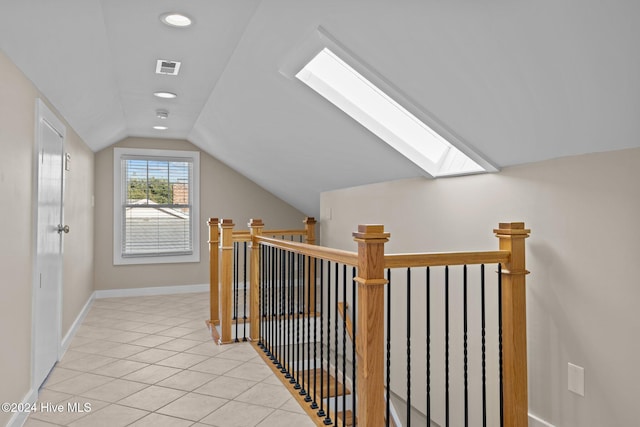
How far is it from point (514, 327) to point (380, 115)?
1.80m

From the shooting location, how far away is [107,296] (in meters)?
6.22

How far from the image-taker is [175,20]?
2.55m

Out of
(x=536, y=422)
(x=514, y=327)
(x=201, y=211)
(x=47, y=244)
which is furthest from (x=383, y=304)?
(x=201, y=211)

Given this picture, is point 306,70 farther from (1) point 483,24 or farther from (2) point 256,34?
(1) point 483,24

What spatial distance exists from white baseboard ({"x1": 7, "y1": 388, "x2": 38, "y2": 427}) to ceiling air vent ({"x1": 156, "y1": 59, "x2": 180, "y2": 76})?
2353 mm

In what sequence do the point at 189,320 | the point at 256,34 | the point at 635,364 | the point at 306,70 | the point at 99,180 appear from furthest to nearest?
the point at 99,180, the point at 189,320, the point at 306,70, the point at 256,34, the point at 635,364

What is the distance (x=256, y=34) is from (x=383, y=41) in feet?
2.97

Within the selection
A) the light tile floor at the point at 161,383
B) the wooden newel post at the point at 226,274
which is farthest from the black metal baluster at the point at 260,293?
the wooden newel post at the point at 226,274

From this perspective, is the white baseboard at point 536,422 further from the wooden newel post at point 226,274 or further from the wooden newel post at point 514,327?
the wooden newel post at point 226,274

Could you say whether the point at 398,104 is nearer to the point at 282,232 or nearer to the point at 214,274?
the point at 282,232

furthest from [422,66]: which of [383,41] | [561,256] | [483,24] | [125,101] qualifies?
[125,101]

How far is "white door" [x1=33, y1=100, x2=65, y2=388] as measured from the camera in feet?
9.16

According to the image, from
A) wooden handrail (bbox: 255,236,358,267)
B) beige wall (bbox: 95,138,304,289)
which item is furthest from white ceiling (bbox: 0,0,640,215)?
beige wall (bbox: 95,138,304,289)

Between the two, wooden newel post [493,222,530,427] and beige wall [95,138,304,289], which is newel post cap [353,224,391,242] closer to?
wooden newel post [493,222,530,427]
